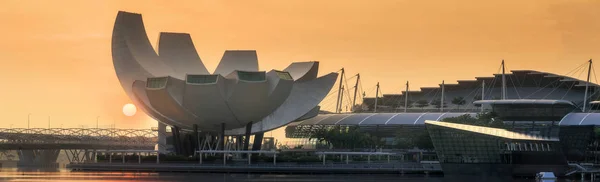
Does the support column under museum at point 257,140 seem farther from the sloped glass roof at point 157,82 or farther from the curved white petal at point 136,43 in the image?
the sloped glass roof at point 157,82

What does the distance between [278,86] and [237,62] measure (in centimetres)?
977

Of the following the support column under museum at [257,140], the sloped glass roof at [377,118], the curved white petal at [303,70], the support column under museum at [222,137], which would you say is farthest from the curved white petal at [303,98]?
the sloped glass roof at [377,118]

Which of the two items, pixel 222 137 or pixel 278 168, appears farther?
pixel 222 137

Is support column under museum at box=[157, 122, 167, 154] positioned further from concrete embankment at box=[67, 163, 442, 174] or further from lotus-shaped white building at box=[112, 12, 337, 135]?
concrete embankment at box=[67, 163, 442, 174]

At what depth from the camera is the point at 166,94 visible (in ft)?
451

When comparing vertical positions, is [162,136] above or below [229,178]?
above

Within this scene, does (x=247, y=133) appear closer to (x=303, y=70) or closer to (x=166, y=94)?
(x=303, y=70)

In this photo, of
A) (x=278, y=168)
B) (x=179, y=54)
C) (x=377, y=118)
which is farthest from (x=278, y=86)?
(x=377, y=118)

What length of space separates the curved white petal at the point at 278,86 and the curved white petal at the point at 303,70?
564 centimetres

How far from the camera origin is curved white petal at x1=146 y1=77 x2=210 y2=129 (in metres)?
137

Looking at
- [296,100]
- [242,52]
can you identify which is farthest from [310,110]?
[242,52]

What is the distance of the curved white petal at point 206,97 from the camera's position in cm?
13700

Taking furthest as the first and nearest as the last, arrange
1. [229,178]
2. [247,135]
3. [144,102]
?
[247,135] → [144,102] → [229,178]

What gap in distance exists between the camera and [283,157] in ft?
475
